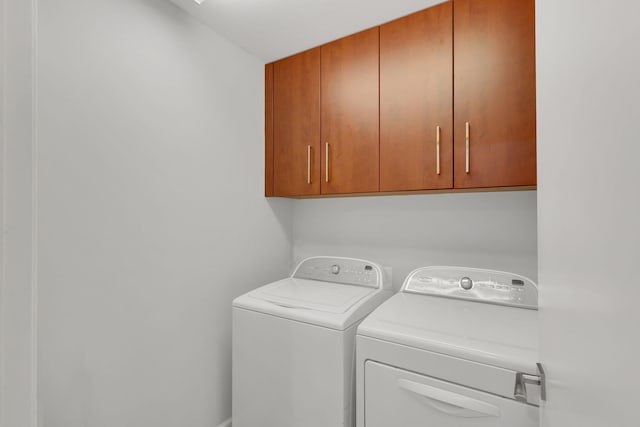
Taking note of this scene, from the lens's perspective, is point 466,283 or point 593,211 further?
point 466,283

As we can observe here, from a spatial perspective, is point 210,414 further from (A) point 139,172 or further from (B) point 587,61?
(B) point 587,61

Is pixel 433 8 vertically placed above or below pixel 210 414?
above

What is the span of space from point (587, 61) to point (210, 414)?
2.07m

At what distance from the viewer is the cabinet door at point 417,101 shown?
53.5 inches

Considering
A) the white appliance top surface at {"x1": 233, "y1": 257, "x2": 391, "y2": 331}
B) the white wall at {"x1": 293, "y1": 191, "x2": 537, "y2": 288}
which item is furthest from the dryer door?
the white wall at {"x1": 293, "y1": 191, "x2": 537, "y2": 288}

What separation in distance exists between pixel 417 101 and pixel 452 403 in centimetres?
133

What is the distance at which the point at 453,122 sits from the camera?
134cm

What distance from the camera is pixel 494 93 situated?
49.3 inches

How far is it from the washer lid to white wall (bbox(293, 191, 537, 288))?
0.38 m

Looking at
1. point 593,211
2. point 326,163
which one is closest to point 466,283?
point 326,163

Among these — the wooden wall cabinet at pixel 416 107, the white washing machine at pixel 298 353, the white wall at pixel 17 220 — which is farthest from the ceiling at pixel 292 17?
the white washing machine at pixel 298 353

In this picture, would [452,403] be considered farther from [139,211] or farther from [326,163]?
[139,211]

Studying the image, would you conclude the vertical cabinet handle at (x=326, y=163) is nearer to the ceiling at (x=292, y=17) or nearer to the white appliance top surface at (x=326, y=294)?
the white appliance top surface at (x=326, y=294)

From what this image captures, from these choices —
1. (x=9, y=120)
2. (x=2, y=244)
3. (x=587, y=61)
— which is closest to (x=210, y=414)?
(x=2, y=244)
